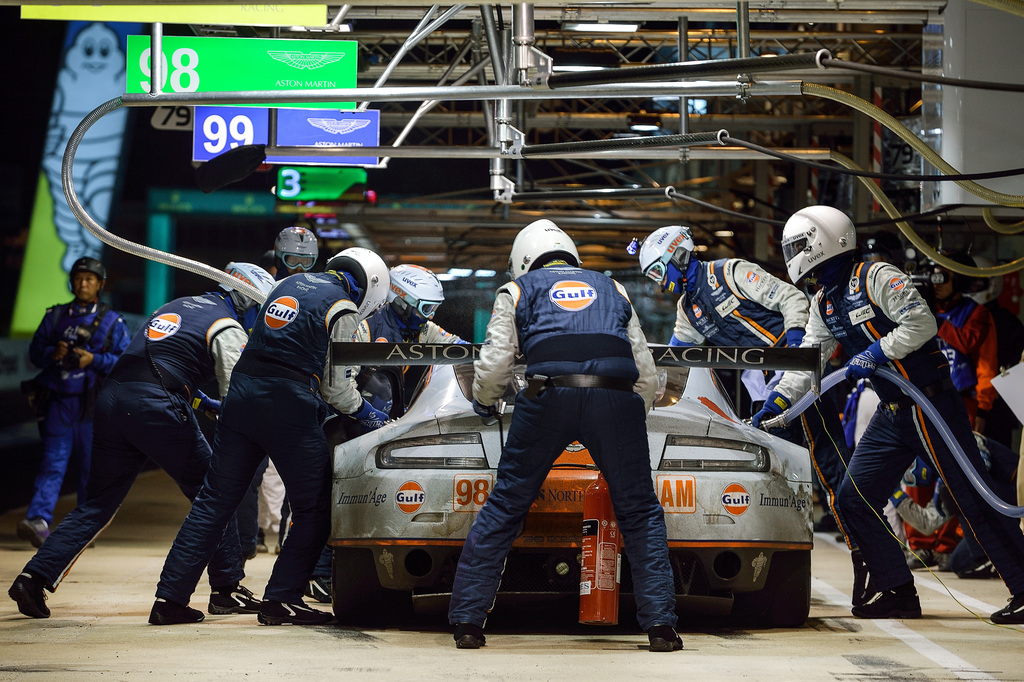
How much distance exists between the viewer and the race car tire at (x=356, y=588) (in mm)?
5340

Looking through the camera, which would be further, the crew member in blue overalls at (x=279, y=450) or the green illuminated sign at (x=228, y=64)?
the green illuminated sign at (x=228, y=64)

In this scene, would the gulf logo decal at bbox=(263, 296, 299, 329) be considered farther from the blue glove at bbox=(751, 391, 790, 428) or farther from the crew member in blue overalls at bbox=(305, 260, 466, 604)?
the blue glove at bbox=(751, 391, 790, 428)

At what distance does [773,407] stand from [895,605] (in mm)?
1172

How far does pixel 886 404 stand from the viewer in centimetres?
618

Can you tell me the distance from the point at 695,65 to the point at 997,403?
568 centimetres

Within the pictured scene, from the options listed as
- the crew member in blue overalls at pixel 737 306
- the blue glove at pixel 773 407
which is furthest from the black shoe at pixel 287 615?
the crew member in blue overalls at pixel 737 306

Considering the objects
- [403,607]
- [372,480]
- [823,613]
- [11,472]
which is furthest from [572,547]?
[11,472]

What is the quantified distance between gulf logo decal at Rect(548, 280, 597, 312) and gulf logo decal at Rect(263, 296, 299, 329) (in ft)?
4.20

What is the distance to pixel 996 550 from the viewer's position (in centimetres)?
584

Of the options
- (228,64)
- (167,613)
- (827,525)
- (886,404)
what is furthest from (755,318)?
(827,525)

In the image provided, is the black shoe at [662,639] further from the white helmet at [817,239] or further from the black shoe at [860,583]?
the white helmet at [817,239]

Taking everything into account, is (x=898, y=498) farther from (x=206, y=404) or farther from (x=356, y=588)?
(x=206, y=404)

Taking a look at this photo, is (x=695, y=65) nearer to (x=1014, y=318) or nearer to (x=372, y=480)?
(x=372, y=480)

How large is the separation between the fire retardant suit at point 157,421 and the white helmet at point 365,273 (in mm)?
659
